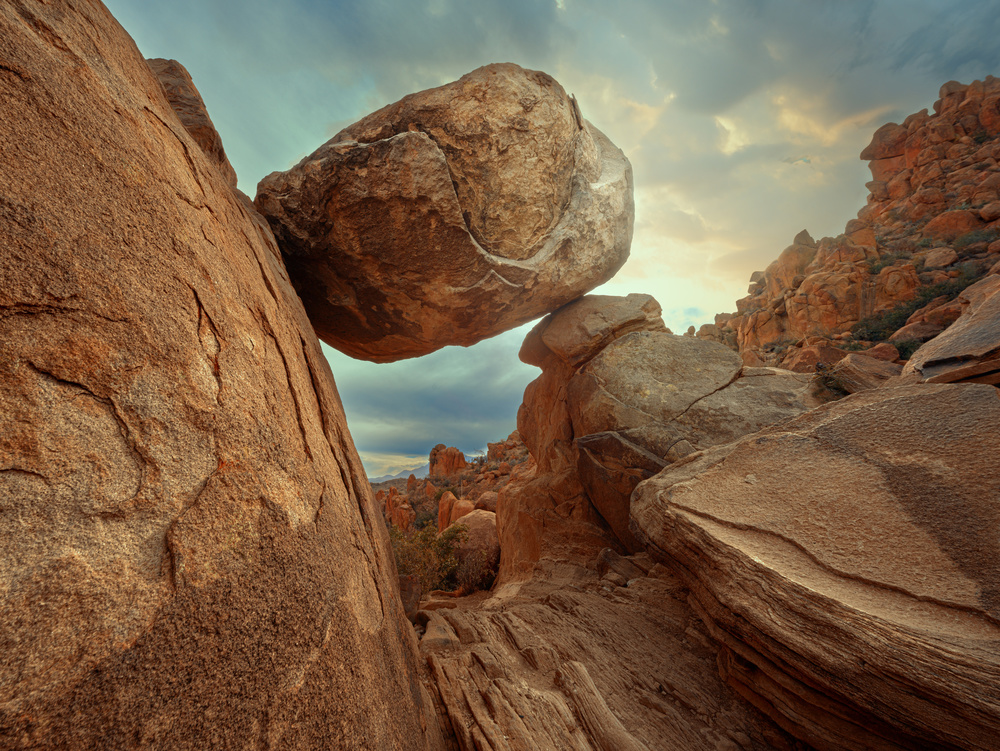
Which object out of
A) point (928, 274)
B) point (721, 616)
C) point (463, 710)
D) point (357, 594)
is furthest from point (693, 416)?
point (928, 274)

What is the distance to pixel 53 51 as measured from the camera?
179 cm

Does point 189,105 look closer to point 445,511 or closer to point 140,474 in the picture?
point 140,474

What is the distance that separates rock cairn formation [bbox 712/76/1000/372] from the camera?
1655cm

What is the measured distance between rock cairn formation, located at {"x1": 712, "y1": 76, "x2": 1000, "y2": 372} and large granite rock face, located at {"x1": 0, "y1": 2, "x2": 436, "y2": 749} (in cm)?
1155

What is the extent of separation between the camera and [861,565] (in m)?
2.67

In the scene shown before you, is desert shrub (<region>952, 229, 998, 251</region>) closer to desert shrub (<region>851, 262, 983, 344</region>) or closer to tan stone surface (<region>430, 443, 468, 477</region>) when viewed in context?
desert shrub (<region>851, 262, 983, 344</region>)

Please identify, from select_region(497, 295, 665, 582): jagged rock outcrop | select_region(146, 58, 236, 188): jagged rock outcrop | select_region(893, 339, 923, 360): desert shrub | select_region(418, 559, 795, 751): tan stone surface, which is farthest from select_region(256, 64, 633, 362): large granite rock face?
select_region(893, 339, 923, 360): desert shrub

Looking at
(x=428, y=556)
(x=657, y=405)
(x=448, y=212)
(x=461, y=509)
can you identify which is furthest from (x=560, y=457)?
(x=461, y=509)

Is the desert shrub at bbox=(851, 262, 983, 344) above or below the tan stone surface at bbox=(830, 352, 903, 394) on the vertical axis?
above

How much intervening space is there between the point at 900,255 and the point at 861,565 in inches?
1059

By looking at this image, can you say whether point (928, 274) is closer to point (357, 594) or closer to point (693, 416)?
point (693, 416)

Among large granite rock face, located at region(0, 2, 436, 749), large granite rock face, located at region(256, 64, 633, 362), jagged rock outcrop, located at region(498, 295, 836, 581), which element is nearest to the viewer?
large granite rock face, located at region(0, 2, 436, 749)

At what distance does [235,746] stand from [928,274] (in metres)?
26.6

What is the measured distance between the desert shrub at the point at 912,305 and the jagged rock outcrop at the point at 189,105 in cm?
2029
